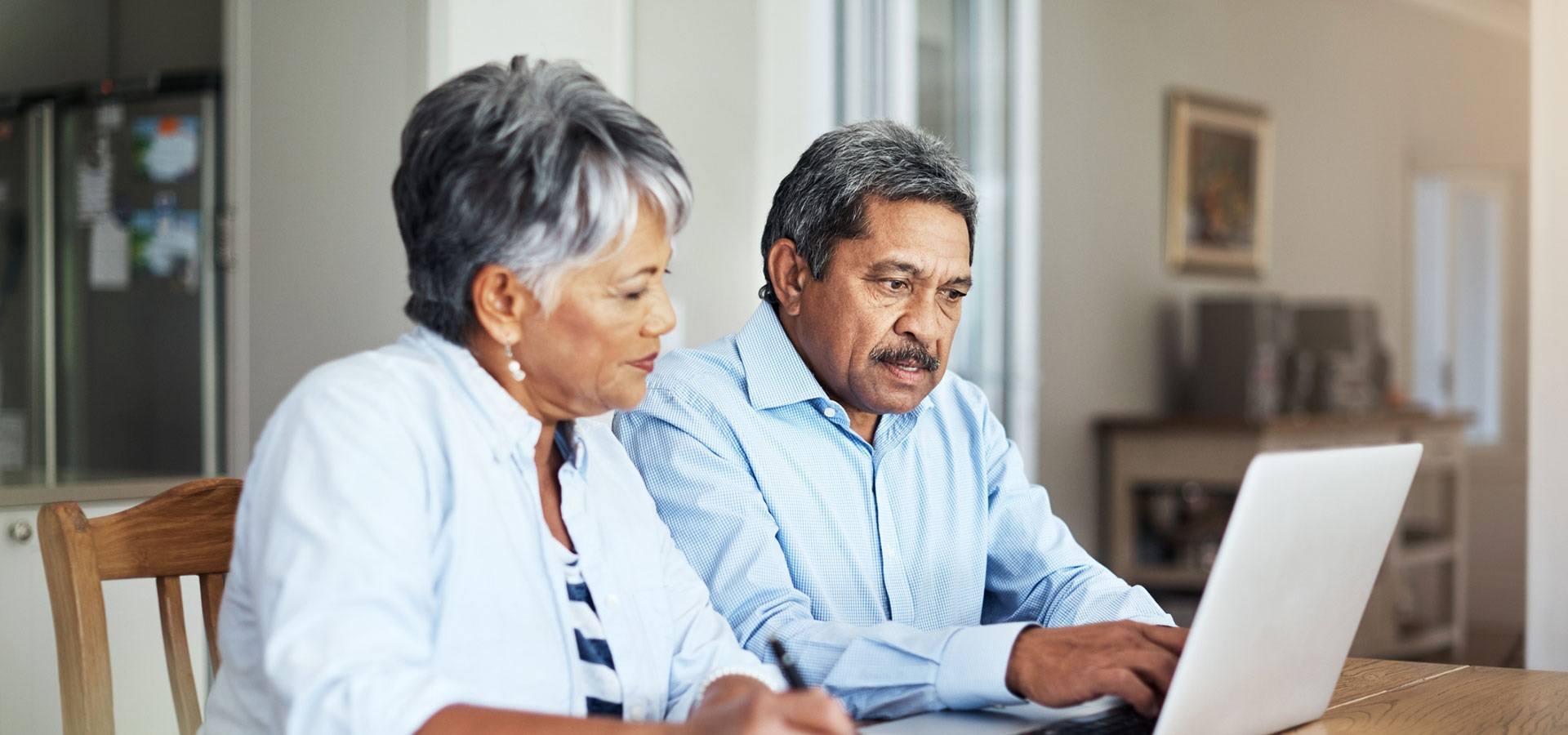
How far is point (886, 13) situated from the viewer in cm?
352

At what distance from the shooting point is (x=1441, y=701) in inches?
52.6

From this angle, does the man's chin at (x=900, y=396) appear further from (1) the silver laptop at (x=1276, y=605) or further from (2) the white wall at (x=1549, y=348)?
(2) the white wall at (x=1549, y=348)

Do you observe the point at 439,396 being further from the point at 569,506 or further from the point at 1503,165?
the point at 1503,165

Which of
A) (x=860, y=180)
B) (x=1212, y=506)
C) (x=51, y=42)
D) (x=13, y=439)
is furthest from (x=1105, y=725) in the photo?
(x=1212, y=506)

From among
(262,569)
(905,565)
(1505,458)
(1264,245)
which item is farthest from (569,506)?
(1505,458)

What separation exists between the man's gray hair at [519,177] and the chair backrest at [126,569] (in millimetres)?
326

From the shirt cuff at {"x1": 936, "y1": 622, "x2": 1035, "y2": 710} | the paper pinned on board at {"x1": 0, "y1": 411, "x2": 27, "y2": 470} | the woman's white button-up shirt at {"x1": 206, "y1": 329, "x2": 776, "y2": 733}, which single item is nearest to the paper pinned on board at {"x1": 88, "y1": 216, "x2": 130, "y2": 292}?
the paper pinned on board at {"x1": 0, "y1": 411, "x2": 27, "y2": 470}

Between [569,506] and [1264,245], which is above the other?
[1264,245]

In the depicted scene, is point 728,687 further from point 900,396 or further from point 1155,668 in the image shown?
point 900,396

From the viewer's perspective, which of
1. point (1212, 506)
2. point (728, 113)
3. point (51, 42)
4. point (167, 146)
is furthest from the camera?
point (1212, 506)

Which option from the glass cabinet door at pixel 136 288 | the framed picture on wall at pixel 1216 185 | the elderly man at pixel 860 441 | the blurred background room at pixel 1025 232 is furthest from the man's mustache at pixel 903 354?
the framed picture on wall at pixel 1216 185

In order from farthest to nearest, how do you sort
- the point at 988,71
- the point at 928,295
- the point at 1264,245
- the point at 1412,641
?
the point at 1264,245 < the point at 1412,641 < the point at 988,71 < the point at 928,295

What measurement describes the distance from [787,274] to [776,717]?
86cm

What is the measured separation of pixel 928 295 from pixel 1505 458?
21.0 feet
